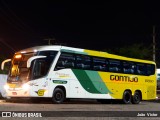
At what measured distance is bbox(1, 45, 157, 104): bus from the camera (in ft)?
81.8

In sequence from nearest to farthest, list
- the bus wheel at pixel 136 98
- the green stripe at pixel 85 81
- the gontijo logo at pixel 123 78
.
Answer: the green stripe at pixel 85 81 → the gontijo logo at pixel 123 78 → the bus wheel at pixel 136 98

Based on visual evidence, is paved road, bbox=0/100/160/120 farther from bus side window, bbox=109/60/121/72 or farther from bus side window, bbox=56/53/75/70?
bus side window, bbox=109/60/121/72

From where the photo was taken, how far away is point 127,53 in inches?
3135

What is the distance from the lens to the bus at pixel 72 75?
2492cm

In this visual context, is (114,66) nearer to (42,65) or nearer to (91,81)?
(91,81)

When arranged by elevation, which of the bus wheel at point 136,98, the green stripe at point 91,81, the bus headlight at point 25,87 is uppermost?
the green stripe at point 91,81

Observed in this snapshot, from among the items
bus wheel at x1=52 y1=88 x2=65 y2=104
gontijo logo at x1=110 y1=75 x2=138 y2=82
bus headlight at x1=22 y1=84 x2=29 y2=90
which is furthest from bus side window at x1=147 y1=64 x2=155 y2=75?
bus headlight at x1=22 y1=84 x2=29 y2=90

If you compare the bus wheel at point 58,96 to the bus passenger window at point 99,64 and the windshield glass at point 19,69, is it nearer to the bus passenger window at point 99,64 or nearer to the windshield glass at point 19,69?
the windshield glass at point 19,69

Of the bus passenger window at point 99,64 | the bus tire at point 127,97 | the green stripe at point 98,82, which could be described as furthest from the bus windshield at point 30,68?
the bus tire at point 127,97

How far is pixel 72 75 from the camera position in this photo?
2650cm

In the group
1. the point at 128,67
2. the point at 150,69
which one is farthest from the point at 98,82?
the point at 150,69

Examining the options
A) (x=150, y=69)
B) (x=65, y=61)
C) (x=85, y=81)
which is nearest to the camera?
(x=65, y=61)

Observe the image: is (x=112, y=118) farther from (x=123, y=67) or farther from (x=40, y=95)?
(x=123, y=67)

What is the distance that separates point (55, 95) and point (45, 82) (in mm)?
1029
